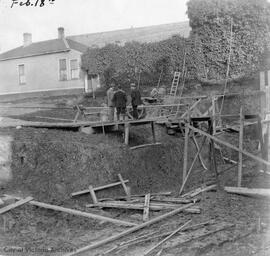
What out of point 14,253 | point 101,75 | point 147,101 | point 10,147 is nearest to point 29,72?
point 101,75

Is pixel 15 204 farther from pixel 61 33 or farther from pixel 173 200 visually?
pixel 61 33

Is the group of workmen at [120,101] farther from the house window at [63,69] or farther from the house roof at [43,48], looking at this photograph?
the house window at [63,69]

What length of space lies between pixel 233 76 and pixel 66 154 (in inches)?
569

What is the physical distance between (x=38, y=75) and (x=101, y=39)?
245 inches

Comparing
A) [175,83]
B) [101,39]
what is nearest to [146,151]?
[175,83]

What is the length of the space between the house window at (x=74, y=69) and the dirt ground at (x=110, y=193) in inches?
552

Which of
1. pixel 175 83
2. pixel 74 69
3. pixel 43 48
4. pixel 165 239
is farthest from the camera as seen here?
pixel 43 48

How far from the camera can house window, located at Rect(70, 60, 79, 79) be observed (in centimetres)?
3188

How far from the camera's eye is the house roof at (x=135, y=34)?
32647 mm

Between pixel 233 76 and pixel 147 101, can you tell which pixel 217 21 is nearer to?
pixel 233 76

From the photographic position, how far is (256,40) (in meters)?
24.5

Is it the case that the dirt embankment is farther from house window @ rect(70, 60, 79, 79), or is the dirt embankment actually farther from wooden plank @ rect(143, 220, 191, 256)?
house window @ rect(70, 60, 79, 79)

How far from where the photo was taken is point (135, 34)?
34938 millimetres

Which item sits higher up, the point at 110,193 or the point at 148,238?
the point at 148,238
